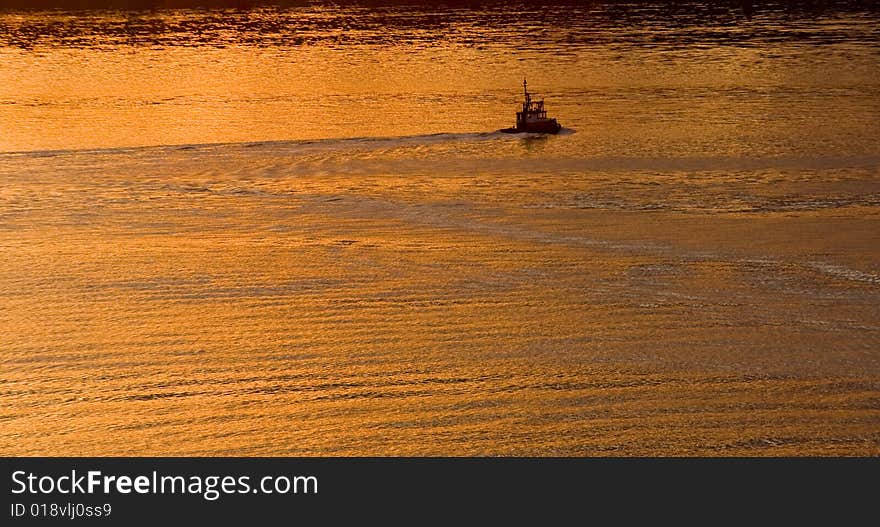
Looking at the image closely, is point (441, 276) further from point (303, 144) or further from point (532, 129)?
point (532, 129)

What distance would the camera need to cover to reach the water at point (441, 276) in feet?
47.8

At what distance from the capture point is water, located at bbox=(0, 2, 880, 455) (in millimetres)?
14555

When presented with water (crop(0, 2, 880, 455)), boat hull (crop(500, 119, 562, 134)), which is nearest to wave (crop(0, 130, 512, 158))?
water (crop(0, 2, 880, 455))

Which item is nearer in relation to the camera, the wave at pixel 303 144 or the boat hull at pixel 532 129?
the wave at pixel 303 144

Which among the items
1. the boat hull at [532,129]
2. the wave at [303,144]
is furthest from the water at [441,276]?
the boat hull at [532,129]

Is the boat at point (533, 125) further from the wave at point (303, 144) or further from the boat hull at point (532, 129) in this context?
the wave at point (303, 144)

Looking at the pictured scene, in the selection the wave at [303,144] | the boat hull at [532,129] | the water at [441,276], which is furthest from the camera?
the boat hull at [532,129]

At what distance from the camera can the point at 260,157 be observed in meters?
31.4

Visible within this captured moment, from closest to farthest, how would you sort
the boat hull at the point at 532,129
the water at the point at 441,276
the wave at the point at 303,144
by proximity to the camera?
1. the water at the point at 441,276
2. the wave at the point at 303,144
3. the boat hull at the point at 532,129

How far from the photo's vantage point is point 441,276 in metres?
20.3

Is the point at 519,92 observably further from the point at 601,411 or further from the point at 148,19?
the point at 148,19

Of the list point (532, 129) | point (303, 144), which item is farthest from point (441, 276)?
point (532, 129)

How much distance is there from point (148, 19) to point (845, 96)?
63561 mm

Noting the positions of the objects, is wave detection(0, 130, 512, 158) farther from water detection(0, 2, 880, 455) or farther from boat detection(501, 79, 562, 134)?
boat detection(501, 79, 562, 134)
